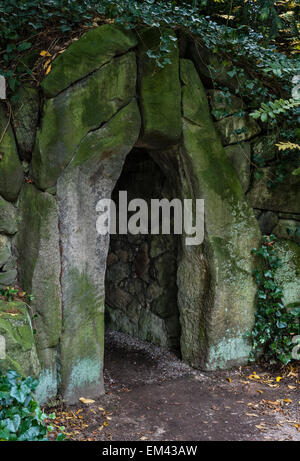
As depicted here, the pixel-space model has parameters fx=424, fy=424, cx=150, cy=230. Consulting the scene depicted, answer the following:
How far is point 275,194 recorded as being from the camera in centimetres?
382

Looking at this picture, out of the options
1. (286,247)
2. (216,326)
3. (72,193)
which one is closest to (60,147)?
(72,193)

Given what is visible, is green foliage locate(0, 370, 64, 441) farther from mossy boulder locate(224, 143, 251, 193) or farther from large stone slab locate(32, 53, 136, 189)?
mossy boulder locate(224, 143, 251, 193)

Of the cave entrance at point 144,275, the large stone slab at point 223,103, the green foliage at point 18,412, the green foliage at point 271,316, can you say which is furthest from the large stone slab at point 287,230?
the green foliage at point 18,412

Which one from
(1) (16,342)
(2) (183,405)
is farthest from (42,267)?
(2) (183,405)

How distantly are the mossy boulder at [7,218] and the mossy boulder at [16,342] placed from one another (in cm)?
48

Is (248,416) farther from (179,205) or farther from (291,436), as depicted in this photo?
(179,205)

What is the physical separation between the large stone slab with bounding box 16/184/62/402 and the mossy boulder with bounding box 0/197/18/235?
46 millimetres

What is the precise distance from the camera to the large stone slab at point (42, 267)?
277 cm

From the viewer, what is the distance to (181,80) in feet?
10.9

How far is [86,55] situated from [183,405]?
2.50 m

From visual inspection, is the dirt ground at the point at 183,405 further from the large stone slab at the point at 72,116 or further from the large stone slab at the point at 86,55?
the large stone slab at the point at 86,55

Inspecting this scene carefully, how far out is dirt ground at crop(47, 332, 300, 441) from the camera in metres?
2.64

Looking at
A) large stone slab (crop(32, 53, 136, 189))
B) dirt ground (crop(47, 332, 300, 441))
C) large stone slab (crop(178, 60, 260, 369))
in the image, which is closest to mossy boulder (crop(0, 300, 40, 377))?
dirt ground (crop(47, 332, 300, 441))
